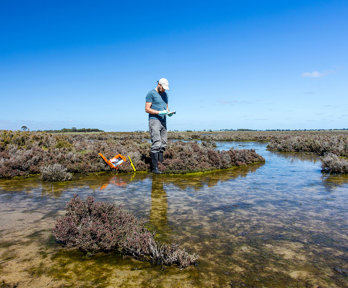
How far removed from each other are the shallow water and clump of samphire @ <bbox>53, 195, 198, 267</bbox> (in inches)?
4.5

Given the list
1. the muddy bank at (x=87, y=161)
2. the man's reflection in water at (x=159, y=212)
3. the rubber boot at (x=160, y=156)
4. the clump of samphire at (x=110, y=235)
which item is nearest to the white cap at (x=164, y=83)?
the rubber boot at (x=160, y=156)

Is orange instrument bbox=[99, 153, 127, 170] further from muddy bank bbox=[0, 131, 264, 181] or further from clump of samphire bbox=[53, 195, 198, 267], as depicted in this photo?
clump of samphire bbox=[53, 195, 198, 267]

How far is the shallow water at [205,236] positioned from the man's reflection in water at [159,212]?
0.6 inches

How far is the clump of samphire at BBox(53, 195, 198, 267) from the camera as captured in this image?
2.82 meters

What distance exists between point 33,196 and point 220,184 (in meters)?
4.82

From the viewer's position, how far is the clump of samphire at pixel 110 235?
2.82 meters

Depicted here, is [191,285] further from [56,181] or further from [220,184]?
[56,181]

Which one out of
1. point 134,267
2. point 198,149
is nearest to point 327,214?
point 134,267

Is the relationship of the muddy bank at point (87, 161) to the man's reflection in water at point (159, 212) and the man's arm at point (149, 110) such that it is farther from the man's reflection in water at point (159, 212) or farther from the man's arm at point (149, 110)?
the man's reflection in water at point (159, 212)

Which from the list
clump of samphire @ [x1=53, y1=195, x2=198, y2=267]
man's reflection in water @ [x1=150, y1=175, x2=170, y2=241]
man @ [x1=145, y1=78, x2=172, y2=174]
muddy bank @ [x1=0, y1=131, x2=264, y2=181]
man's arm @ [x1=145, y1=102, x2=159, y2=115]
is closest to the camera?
clump of samphire @ [x1=53, y1=195, x2=198, y2=267]

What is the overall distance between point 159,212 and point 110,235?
1.55 m

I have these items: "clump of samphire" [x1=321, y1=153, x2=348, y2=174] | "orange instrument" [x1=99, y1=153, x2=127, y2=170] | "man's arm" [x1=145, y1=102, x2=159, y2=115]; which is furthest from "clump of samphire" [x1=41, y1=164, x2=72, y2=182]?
"clump of samphire" [x1=321, y1=153, x2=348, y2=174]

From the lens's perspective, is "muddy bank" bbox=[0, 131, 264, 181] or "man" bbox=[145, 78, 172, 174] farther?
"man" bbox=[145, 78, 172, 174]

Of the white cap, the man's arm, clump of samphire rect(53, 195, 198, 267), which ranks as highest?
the white cap
